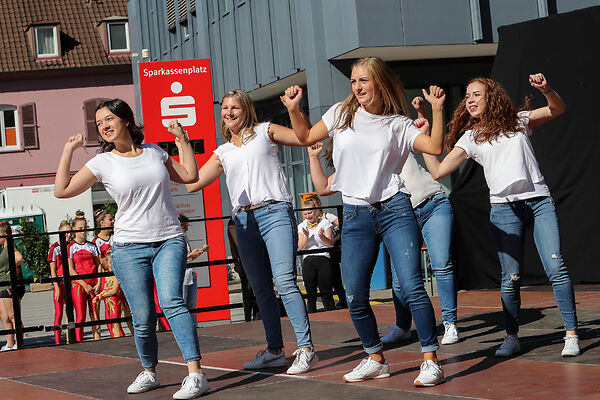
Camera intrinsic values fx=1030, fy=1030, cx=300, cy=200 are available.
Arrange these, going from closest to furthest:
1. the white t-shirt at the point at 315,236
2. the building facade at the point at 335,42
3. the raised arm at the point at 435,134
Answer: the raised arm at the point at 435,134
the white t-shirt at the point at 315,236
the building facade at the point at 335,42

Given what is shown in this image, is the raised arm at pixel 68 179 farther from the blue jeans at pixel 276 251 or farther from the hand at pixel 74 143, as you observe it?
the blue jeans at pixel 276 251

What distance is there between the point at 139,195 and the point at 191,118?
7.01 m

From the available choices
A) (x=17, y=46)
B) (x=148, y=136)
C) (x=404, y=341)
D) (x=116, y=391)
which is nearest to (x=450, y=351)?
(x=404, y=341)

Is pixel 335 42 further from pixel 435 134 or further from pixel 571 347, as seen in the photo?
pixel 435 134

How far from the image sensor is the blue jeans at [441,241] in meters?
7.69

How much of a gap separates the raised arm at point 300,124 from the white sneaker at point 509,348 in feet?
6.33

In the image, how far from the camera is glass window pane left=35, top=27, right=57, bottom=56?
42.2 metres

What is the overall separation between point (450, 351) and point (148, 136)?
6.42 metres

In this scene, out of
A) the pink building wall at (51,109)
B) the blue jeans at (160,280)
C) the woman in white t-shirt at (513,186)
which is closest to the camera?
the blue jeans at (160,280)

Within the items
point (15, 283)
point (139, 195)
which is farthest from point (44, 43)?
point (139, 195)

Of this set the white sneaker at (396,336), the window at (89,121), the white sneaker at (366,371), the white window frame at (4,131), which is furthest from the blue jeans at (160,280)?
the white window frame at (4,131)

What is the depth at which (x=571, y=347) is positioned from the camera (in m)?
6.54

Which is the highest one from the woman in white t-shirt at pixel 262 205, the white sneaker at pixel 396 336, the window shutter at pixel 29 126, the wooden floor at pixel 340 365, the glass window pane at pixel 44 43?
the glass window pane at pixel 44 43

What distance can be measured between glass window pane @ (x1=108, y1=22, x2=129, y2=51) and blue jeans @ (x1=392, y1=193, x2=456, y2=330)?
36264 millimetres
